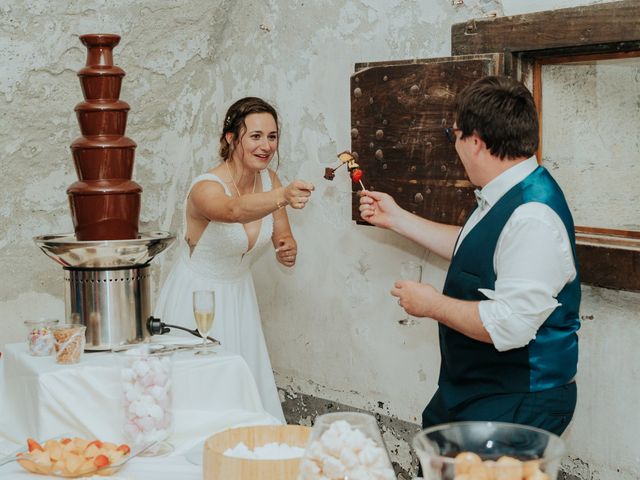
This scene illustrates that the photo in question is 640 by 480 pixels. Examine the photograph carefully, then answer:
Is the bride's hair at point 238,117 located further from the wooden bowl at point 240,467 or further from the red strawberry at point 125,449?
the wooden bowl at point 240,467

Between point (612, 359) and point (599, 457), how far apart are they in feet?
1.32

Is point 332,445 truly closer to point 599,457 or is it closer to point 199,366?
point 199,366

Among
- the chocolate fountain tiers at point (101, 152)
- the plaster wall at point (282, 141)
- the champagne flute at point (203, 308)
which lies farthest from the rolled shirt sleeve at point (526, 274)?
the plaster wall at point (282, 141)

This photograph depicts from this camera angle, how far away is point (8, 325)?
4977 millimetres

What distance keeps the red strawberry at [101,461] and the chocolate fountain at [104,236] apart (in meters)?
0.79

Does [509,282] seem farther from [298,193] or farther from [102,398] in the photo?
[298,193]

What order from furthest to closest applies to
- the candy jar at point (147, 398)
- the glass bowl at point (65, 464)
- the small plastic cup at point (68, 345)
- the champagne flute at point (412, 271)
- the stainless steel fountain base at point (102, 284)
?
the champagne flute at point (412, 271) → the stainless steel fountain base at point (102, 284) → the small plastic cup at point (68, 345) → the candy jar at point (147, 398) → the glass bowl at point (65, 464)

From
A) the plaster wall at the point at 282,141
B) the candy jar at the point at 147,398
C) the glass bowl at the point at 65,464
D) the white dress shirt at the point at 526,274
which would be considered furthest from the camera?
the plaster wall at the point at 282,141

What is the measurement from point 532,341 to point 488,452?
121 centimetres

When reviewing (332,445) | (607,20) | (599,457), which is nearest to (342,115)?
(607,20)

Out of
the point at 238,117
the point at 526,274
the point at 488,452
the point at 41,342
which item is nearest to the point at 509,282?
the point at 526,274

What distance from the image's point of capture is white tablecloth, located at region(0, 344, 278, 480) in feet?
8.59

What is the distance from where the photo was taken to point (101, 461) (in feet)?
6.97

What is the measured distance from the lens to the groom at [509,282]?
261 cm
